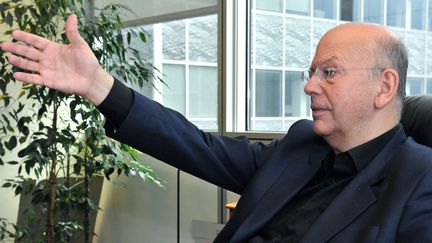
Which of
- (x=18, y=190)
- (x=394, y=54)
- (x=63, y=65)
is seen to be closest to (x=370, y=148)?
(x=394, y=54)

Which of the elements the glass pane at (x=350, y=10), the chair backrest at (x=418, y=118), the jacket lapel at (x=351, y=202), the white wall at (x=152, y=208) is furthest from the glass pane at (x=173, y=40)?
the jacket lapel at (x=351, y=202)

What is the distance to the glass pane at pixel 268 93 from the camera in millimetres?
3037

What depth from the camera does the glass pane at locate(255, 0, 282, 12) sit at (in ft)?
9.86

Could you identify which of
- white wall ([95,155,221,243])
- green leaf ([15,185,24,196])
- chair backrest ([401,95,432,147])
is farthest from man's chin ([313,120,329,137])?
green leaf ([15,185,24,196])

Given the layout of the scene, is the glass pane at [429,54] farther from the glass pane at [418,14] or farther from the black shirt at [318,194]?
the black shirt at [318,194]

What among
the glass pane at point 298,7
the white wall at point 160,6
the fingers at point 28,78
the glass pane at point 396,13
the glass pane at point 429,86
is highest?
the white wall at point 160,6

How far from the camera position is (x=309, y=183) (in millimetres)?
1545

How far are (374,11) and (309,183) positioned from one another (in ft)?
4.48

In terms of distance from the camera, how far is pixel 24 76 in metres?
1.43

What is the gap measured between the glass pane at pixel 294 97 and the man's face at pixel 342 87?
4.67 feet

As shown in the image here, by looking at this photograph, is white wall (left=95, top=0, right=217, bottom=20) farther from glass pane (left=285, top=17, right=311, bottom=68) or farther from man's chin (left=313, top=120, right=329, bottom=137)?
man's chin (left=313, top=120, right=329, bottom=137)

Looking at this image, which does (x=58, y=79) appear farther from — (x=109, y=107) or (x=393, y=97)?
(x=393, y=97)

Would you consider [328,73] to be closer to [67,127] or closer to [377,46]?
[377,46]

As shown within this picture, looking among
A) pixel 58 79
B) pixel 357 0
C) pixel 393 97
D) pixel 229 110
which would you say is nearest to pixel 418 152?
pixel 393 97
